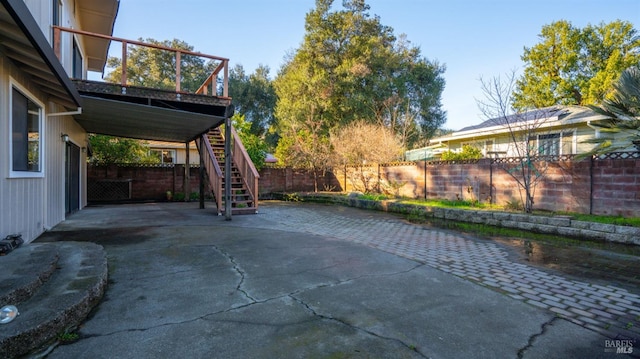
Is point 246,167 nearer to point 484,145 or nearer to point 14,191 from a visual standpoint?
point 14,191

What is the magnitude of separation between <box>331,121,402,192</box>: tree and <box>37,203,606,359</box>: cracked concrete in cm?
973

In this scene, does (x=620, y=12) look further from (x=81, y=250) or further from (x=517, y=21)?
(x=81, y=250)

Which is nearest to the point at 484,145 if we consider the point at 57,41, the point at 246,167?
the point at 246,167

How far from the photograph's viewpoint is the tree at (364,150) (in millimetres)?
14602

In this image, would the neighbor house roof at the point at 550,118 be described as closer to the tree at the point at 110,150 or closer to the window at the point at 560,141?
the window at the point at 560,141

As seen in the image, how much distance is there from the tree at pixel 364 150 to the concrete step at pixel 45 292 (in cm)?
1135

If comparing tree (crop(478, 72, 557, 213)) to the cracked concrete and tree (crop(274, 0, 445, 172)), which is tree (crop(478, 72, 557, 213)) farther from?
tree (crop(274, 0, 445, 172))

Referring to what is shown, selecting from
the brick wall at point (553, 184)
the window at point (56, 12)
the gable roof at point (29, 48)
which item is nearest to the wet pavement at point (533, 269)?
the brick wall at point (553, 184)

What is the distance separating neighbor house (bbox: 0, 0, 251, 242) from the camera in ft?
13.1

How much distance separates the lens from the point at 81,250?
13.4ft

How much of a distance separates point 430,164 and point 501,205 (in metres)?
2.70

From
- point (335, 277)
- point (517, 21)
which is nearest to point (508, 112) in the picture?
point (517, 21)

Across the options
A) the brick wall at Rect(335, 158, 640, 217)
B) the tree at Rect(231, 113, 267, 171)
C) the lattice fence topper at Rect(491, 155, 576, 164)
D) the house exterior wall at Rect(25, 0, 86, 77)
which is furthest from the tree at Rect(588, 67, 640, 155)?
the tree at Rect(231, 113, 267, 171)

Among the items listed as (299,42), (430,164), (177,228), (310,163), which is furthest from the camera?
(299,42)
